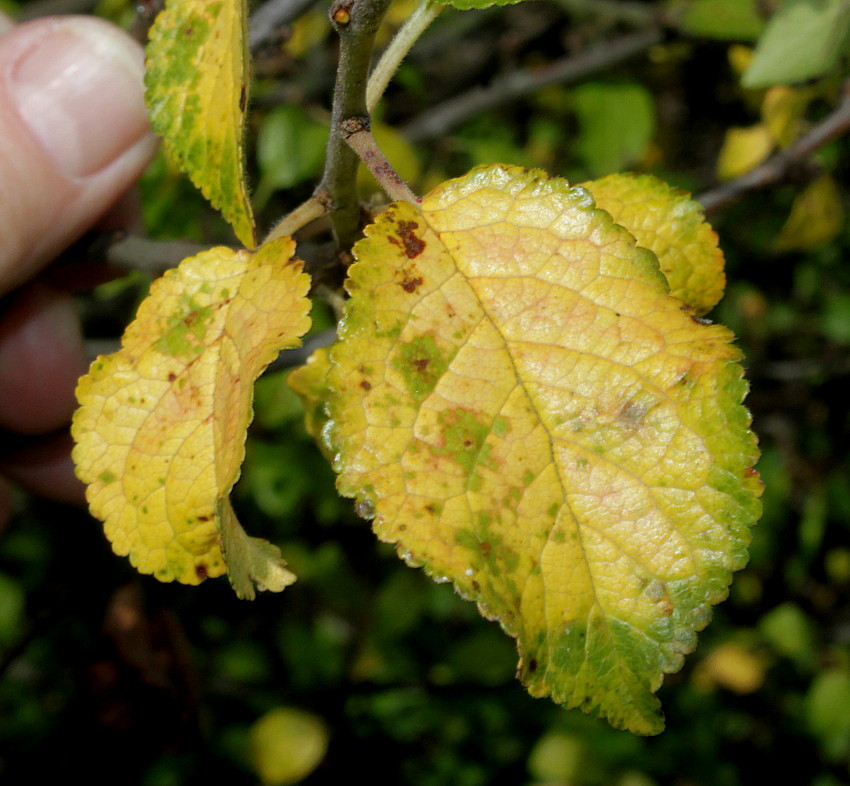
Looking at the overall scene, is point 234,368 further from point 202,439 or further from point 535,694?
point 535,694

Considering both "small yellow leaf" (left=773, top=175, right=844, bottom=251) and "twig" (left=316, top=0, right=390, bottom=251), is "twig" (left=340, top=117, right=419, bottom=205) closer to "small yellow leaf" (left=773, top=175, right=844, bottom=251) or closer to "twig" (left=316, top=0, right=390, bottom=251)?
"twig" (left=316, top=0, right=390, bottom=251)

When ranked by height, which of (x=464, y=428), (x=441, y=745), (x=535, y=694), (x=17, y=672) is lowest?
(x=441, y=745)

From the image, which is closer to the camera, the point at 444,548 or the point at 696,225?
the point at 444,548

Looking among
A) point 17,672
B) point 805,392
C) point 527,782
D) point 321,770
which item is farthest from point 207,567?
point 805,392

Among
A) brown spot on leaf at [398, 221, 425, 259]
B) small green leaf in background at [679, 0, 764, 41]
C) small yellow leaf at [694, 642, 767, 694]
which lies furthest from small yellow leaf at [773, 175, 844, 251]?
brown spot on leaf at [398, 221, 425, 259]

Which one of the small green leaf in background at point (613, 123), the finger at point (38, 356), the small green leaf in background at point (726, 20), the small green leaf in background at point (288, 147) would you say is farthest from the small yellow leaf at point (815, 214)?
the finger at point (38, 356)

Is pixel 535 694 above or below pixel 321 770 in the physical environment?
above

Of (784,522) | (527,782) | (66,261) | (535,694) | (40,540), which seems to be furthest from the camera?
(784,522)
